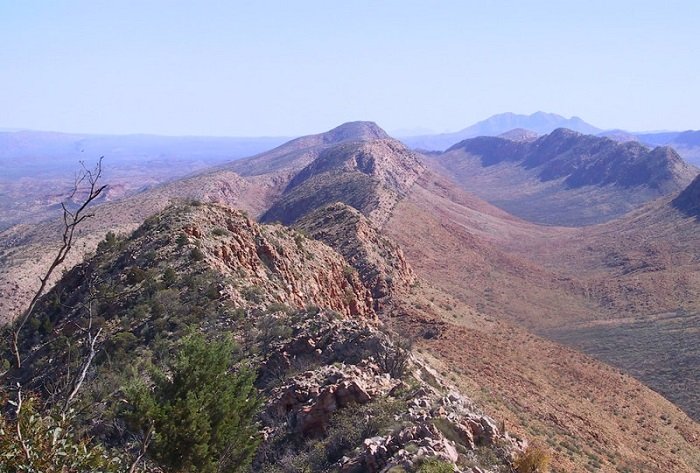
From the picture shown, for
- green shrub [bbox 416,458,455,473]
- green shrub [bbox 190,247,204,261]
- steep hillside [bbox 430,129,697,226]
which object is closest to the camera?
green shrub [bbox 416,458,455,473]

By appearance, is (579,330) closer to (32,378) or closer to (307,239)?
(307,239)

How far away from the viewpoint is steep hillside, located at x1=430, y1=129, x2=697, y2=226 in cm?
12850

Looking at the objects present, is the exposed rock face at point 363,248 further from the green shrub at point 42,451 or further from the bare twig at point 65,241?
the green shrub at point 42,451

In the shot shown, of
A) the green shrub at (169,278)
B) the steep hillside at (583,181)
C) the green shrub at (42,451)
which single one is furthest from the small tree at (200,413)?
the steep hillside at (583,181)

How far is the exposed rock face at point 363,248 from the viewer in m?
40.5

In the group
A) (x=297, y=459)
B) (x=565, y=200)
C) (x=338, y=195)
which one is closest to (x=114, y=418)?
(x=297, y=459)

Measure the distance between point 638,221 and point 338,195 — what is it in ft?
164

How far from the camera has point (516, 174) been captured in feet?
621

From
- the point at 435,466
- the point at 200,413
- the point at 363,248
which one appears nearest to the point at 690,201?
the point at 363,248

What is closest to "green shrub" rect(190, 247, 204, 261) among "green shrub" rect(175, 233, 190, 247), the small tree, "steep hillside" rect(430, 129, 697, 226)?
"green shrub" rect(175, 233, 190, 247)

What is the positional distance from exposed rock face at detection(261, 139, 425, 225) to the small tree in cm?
5502

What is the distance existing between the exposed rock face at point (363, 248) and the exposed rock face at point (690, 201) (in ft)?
209

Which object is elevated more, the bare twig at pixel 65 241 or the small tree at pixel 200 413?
the bare twig at pixel 65 241

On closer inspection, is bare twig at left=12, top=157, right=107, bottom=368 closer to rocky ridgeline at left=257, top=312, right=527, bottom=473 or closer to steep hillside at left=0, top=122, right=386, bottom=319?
rocky ridgeline at left=257, top=312, right=527, bottom=473
